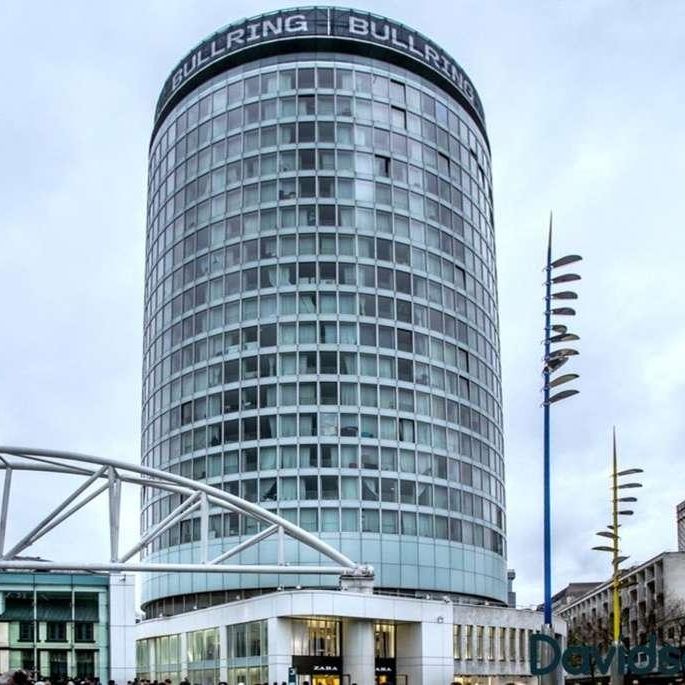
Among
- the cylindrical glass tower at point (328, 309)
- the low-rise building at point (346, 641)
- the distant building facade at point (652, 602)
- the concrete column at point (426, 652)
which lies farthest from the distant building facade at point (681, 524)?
the concrete column at point (426, 652)

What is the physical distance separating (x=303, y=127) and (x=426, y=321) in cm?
1579

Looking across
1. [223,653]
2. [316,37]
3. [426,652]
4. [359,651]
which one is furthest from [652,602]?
[316,37]

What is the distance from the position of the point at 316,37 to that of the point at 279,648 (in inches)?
1695

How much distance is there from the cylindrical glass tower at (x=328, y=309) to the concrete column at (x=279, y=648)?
9.72m

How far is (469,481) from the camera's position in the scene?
282ft

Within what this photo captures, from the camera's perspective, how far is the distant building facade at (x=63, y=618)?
55.0m

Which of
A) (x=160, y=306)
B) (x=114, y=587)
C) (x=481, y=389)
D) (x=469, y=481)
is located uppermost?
(x=160, y=306)

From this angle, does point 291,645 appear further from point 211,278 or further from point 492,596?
point 211,278

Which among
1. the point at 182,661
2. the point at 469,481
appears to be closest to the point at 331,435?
the point at 469,481

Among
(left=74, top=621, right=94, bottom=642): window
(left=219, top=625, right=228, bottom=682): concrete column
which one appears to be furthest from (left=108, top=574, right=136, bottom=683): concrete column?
(left=219, top=625, right=228, bottom=682): concrete column

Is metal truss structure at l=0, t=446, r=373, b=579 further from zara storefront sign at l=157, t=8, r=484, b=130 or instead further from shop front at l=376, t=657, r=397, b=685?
zara storefront sign at l=157, t=8, r=484, b=130

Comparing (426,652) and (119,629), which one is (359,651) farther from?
(119,629)

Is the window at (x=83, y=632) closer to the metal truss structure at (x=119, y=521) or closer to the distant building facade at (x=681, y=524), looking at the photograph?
the metal truss structure at (x=119, y=521)

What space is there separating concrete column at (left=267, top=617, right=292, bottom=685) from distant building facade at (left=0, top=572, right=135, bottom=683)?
13554 millimetres
